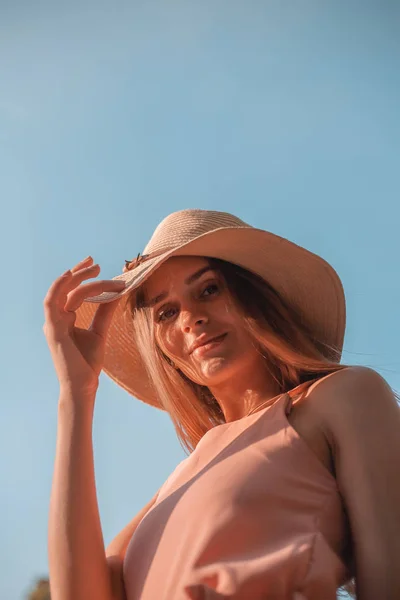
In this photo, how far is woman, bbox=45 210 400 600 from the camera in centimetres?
215

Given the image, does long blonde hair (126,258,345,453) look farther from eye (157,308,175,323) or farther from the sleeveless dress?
the sleeveless dress

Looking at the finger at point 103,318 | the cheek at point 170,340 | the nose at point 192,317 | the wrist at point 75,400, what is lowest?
the wrist at point 75,400

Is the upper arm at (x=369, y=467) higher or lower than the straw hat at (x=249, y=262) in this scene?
lower

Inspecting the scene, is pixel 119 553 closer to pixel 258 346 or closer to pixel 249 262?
pixel 258 346

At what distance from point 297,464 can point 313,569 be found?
34 cm

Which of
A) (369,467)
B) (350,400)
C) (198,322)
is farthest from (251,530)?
(198,322)

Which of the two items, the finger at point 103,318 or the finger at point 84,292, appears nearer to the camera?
the finger at point 84,292

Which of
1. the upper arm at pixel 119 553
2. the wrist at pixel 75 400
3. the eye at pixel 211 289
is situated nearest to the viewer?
the upper arm at pixel 119 553

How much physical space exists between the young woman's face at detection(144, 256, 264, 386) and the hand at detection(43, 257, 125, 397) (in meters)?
0.19

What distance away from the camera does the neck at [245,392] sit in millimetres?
2842

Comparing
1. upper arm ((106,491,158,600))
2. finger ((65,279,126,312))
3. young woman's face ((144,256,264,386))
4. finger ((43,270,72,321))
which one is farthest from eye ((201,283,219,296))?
upper arm ((106,491,158,600))

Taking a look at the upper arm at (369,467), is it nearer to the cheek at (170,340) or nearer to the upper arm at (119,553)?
the cheek at (170,340)

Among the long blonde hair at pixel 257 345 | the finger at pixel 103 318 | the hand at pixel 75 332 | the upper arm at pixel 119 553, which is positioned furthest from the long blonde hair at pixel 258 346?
the upper arm at pixel 119 553

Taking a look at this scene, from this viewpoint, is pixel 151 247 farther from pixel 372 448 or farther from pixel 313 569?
pixel 313 569
